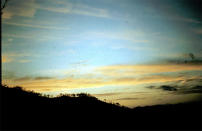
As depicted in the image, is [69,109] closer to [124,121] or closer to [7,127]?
[124,121]

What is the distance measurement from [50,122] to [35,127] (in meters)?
1.59

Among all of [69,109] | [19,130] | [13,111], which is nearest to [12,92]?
[13,111]

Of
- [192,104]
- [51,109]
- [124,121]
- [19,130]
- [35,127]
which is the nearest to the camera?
[19,130]

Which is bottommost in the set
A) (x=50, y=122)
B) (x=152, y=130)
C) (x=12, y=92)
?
(x=152, y=130)

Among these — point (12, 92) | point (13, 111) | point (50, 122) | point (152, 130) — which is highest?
point (12, 92)

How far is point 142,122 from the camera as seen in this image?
1895 centimetres

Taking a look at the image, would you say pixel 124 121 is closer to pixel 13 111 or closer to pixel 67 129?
pixel 67 129

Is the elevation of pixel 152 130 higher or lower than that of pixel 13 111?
lower

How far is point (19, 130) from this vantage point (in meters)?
11.4

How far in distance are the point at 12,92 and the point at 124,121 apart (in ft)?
38.8

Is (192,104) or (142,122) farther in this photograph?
(192,104)

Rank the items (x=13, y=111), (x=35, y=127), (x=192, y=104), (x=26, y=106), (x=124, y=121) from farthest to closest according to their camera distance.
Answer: (x=192, y=104)
(x=124, y=121)
(x=26, y=106)
(x=13, y=111)
(x=35, y=127)

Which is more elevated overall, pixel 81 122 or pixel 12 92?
pixel 12 92

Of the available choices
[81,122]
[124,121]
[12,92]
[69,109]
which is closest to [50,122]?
[81,122]
